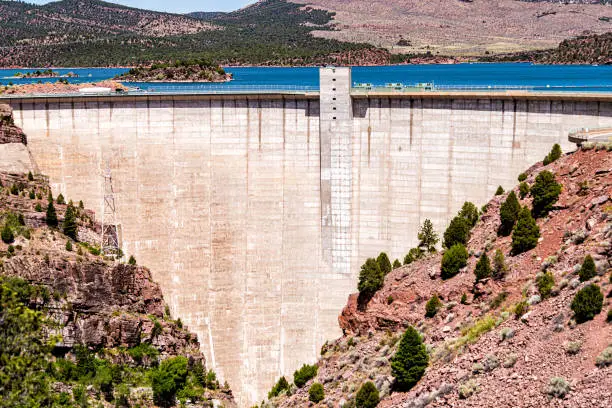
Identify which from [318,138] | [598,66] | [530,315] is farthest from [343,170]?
[598,66]

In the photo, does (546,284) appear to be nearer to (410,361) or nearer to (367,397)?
(410,361)

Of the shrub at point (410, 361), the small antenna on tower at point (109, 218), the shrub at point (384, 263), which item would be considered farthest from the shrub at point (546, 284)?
the small antenna on tower at point (109, 218)

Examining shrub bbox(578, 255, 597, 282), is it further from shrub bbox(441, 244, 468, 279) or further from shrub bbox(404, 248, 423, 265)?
shrub bbox(404, 248, 423, 265)

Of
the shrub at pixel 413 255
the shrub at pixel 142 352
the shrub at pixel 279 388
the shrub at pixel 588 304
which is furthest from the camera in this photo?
the shrub at pixel 279 388

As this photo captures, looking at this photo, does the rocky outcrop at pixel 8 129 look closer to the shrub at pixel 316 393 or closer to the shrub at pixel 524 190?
the shrub at pixel 316 393

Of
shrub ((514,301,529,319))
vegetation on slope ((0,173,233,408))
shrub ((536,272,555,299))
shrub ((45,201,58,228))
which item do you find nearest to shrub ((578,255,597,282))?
shrub ((536,272,555,299))

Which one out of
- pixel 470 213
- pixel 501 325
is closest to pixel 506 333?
pixel 501 325

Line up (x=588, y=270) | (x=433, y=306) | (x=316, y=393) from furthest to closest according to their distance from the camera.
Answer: (x=316, y=393)
(x=433, y=306)
(x=588, y=270)
